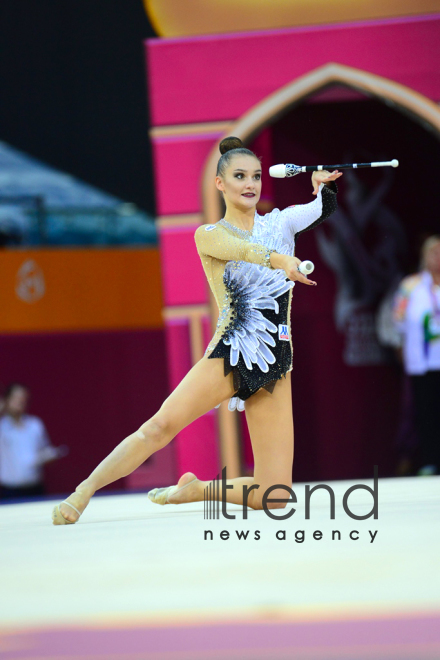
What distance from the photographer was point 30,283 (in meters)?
10.2

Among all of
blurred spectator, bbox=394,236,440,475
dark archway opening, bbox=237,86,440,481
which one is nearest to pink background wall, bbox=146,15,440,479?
dark archway opening, bbox=237,86,440,481

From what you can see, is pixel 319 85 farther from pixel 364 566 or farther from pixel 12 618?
pixel 12 618

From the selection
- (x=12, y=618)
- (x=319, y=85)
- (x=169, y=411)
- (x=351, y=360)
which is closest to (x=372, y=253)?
(x=351, y=360)

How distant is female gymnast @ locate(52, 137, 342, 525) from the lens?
3.30 m

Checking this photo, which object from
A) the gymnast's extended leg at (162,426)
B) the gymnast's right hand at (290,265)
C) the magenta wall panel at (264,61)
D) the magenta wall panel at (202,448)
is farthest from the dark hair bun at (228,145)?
the magenta wall panel at (202,448)

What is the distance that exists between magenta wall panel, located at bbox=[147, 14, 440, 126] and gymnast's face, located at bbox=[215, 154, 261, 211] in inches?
97.0

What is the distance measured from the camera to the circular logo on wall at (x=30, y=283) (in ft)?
33.1

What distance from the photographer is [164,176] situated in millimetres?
5805

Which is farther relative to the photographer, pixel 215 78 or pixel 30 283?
pixel 30 283

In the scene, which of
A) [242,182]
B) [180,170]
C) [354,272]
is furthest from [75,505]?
[354,272]

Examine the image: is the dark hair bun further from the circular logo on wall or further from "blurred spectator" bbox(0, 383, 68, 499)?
the circular logo on wall

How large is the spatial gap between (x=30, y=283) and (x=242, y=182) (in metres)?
7.10

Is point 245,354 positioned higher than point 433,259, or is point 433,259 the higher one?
point 433,259

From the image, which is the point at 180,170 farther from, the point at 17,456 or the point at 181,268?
the point at 17,456
